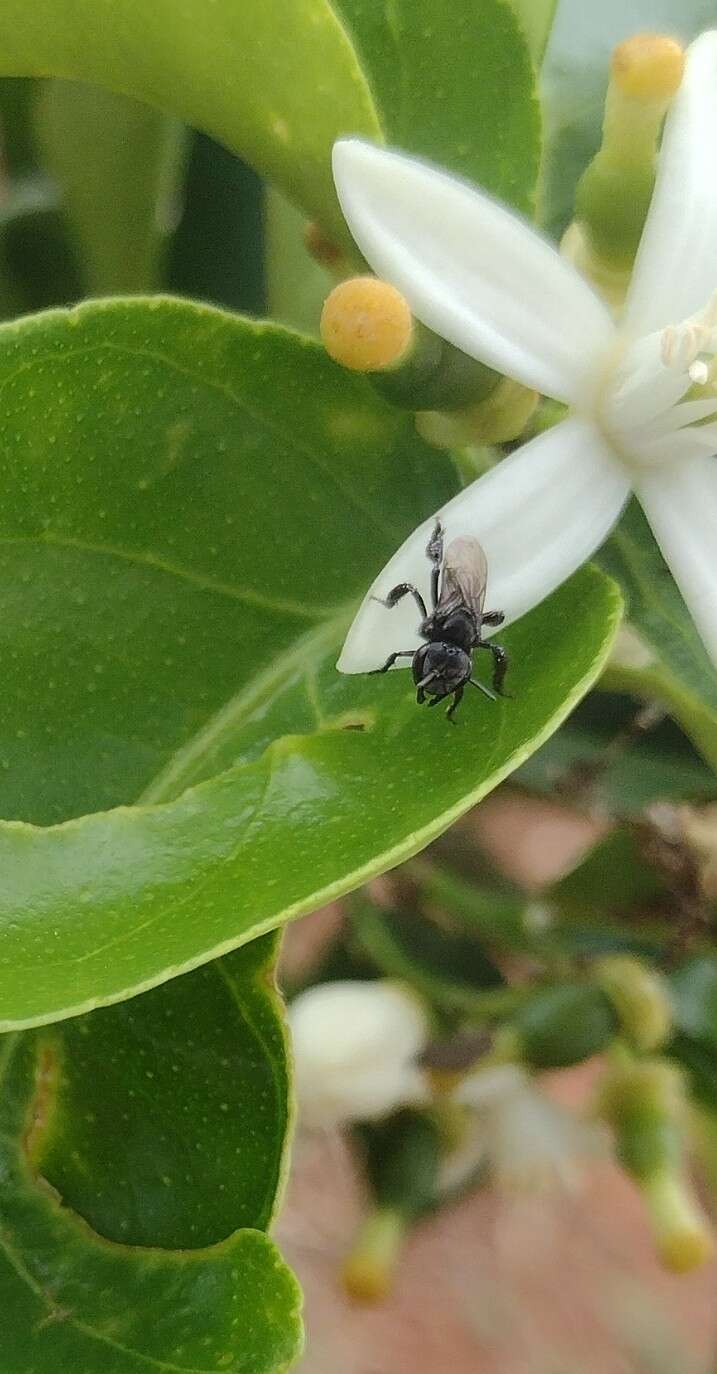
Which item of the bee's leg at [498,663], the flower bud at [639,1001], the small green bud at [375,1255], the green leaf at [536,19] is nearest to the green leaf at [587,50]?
the green leaf at [536,19]

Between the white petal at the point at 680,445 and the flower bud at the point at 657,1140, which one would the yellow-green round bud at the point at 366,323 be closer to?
the white petal at the point at 680,445

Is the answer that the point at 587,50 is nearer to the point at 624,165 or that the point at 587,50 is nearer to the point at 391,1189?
the point at 624,165

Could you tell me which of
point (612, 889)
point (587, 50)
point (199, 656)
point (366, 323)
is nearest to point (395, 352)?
point (366, 323)

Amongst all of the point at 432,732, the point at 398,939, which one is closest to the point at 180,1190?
the point at 432,732

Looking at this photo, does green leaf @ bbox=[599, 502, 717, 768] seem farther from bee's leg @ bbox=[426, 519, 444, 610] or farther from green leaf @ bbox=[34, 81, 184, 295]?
green leaf @ bbox=[34, 81, 184, 295]

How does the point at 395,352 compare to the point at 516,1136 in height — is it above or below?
above

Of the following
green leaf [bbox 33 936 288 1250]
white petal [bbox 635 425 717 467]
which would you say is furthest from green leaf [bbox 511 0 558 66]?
green leaf [bbox 33 936 288 1250]
